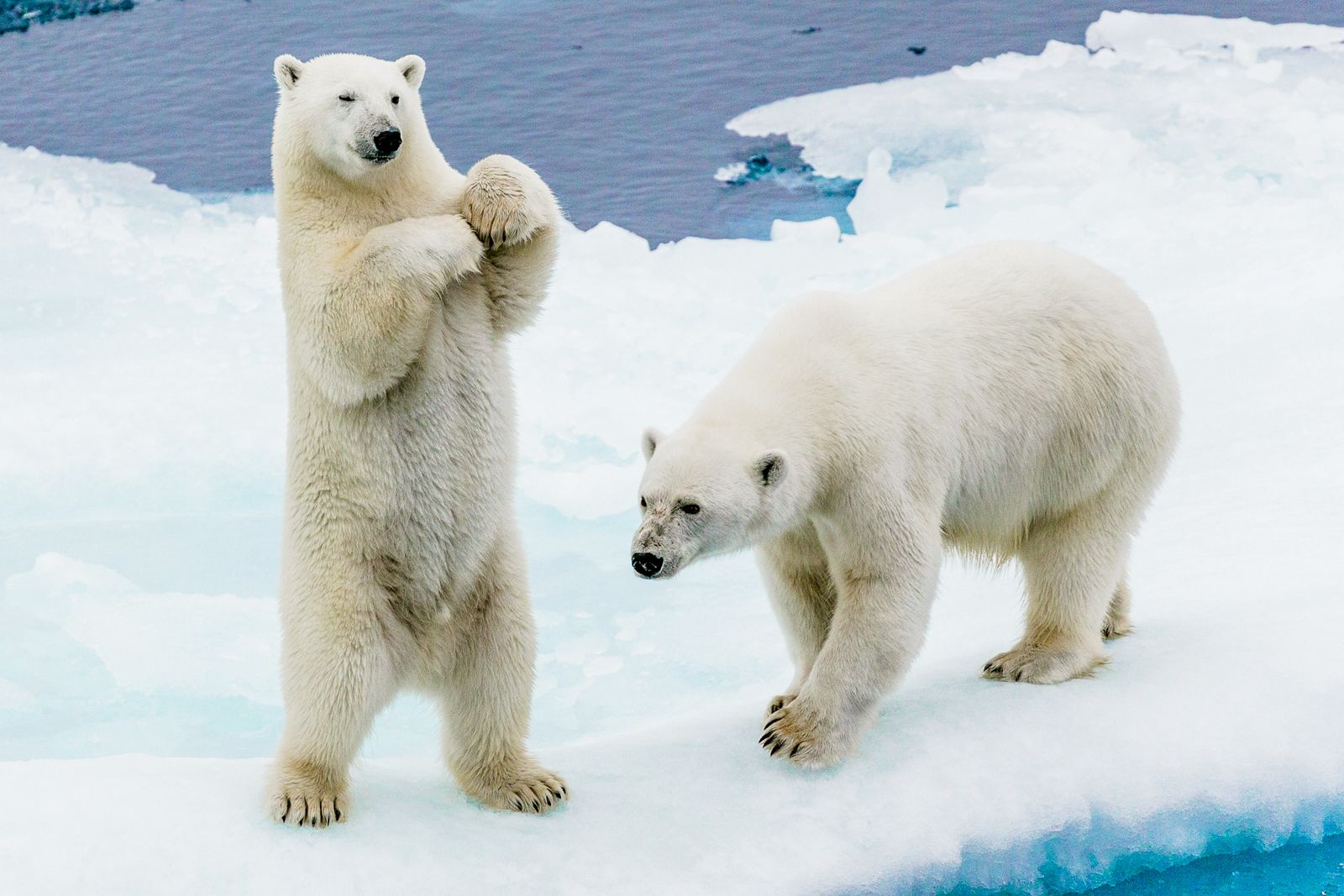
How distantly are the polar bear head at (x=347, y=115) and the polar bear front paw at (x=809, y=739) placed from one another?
5.67 feet

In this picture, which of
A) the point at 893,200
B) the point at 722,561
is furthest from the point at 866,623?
the point at 893,200

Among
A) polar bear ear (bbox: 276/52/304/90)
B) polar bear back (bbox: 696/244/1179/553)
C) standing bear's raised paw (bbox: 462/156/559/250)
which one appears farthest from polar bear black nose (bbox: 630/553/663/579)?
polar bear ear (bbox: 276/52/304/90)

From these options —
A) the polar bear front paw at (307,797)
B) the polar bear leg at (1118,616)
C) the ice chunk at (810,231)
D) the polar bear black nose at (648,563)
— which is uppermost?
Answer: the polar bear black nose at (648,563)

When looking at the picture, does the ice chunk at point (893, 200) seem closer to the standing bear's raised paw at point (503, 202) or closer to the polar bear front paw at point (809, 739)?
the polar bear front paw at point (809, 739)

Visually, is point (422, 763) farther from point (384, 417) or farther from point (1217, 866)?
point (1217, 866)

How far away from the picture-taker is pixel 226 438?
23.6 ft

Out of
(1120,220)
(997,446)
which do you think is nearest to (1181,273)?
(1120,220)

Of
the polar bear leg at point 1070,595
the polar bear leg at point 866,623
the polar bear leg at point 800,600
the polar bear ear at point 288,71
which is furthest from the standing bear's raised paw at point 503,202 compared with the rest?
the polar bear leg at point 1070,595

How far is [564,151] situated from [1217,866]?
28.9ft

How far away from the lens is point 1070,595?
165 inches

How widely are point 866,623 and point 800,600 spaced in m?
0.42

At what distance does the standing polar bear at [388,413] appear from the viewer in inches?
126

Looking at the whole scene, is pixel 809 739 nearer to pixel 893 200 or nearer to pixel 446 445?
pixel 446 445

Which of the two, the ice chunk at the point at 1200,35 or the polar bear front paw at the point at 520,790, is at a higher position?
the ice chunk at the point at 1200,35
